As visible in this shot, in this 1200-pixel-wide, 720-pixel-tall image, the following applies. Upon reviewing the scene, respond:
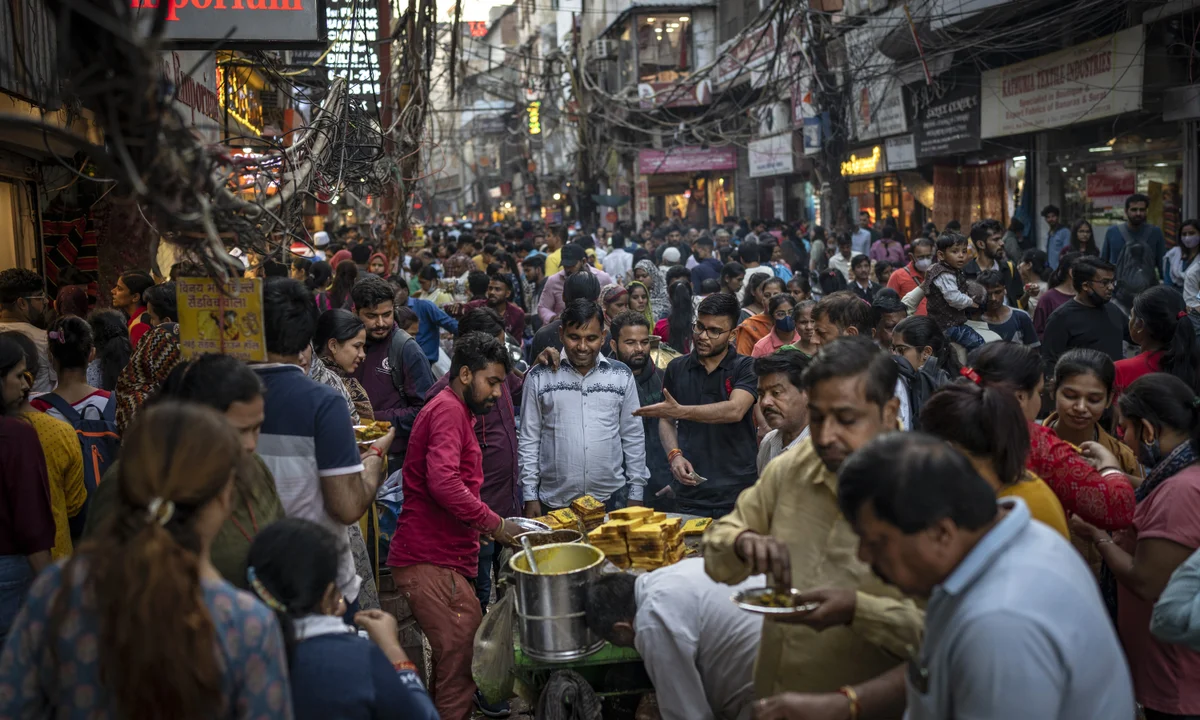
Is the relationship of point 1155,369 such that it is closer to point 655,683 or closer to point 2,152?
point 655,683

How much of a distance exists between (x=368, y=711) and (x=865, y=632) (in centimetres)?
133

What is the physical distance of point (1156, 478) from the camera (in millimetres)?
3752

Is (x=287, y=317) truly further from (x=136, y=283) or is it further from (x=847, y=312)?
(x=136, y=283)

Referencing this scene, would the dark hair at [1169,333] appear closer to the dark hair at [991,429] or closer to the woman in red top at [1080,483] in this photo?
the woman in red top at [1080,483]

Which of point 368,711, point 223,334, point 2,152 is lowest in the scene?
point 368,711

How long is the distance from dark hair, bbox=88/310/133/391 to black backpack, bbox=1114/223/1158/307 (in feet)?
34.3

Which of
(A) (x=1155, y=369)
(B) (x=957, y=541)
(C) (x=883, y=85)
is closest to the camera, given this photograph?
(B) (x=957, y=541)

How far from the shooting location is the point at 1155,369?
237 inches

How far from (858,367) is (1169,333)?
4019mm

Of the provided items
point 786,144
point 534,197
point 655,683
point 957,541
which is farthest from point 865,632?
point 534,197

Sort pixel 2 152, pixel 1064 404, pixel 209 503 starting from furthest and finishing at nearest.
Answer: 1. pixel 2 152
2. pixel 1064 404
3. pixel 209 503

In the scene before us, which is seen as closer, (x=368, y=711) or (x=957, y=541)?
(x=957, y=541)

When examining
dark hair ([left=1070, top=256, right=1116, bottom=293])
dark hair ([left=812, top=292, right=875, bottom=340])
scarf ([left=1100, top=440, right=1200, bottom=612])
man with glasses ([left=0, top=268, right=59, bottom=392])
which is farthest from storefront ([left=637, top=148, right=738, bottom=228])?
scarf ([left=1100, top=440, right=1200, bottom=612])

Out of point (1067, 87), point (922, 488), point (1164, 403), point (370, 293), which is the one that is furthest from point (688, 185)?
point (922, 488)
